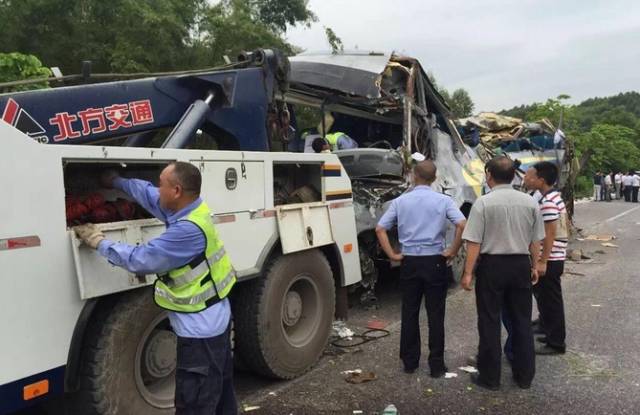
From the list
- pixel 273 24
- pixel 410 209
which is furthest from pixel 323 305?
pixel 273 24

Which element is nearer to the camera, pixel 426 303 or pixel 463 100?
pixel 426 303

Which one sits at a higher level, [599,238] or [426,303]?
[426,303]

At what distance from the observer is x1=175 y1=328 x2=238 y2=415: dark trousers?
109 inches

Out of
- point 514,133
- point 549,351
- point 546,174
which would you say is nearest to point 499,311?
point 549,351

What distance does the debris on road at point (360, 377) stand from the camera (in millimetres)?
4516

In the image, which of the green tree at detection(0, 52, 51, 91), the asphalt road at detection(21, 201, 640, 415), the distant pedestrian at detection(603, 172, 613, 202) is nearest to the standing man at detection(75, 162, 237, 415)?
the asphalt road at detection(21, 201, 640, 415)

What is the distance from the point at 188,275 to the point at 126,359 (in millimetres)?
807

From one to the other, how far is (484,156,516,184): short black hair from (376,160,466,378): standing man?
1.37ft

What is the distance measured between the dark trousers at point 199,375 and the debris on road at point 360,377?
5.93 feet

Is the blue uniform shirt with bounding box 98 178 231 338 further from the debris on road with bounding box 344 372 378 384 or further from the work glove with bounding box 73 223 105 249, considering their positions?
the debris on road with bounding box 344 372 378 384

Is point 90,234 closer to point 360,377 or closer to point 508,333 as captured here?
point 360,377

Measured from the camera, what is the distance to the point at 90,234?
9.50 feet

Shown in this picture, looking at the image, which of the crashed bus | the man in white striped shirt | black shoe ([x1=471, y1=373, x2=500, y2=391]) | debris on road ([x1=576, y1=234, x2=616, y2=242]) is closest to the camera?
black shoe ([x1=471, y1=373, x2=500, y2=391])

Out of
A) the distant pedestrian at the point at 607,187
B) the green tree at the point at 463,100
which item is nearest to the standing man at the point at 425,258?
the distant pedestrian at the point at 607,187
